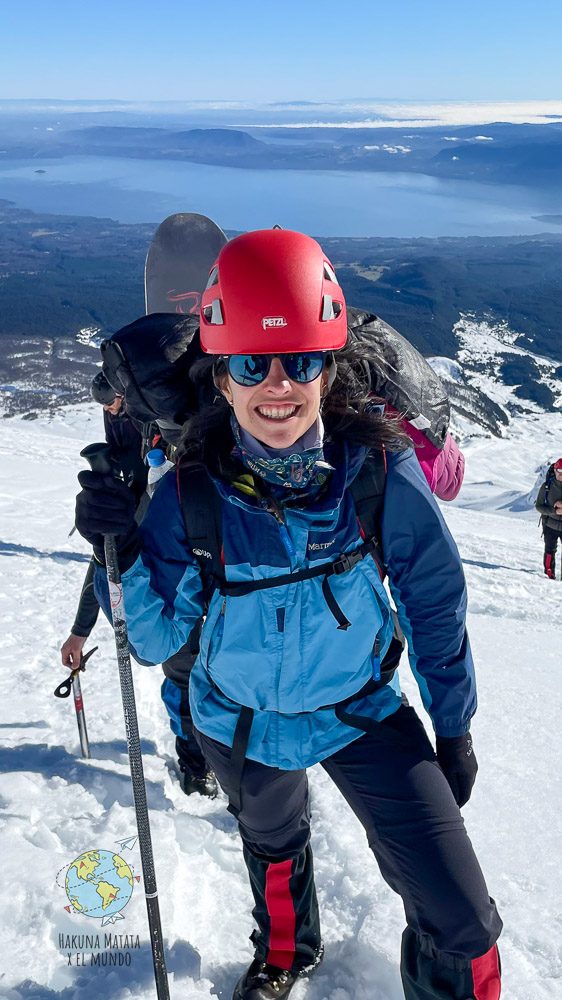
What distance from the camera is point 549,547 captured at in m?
9.71

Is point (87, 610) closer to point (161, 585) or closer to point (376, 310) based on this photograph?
point (161, 585)

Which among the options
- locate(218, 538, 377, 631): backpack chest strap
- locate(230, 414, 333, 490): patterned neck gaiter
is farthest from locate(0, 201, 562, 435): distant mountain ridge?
locate(218, 538, 377, 631): backpack chest strap

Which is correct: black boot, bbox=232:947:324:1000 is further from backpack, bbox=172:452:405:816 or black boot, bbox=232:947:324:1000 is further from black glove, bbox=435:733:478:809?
black glove, bbox=435:733:478:809

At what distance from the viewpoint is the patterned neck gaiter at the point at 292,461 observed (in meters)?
1.91

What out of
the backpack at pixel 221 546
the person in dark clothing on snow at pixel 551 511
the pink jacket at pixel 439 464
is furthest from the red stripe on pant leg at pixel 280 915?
the person in dark clothing on snow at pixel 551 511

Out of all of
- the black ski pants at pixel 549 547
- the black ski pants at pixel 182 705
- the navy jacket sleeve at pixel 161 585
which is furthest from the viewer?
the black ski pants at pixel 549 547

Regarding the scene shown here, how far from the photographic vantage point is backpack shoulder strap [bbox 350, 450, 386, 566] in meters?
1.91

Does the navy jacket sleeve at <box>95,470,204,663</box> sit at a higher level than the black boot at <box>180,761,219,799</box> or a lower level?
higher

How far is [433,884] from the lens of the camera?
1.71 m

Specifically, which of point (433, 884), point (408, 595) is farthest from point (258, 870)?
point (408, 595)

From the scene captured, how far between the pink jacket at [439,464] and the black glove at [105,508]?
3.11 feet

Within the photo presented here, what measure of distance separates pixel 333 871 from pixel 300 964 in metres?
0.51

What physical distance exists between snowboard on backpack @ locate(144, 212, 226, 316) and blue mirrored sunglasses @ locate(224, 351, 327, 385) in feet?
6.39

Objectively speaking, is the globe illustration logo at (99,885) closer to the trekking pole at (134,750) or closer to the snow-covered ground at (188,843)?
the snow-covered ground at (188,843)
